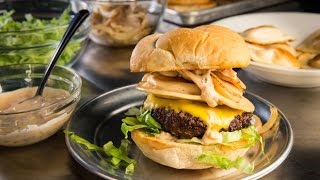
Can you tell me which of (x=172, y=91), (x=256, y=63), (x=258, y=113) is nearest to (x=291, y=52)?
(x=256, y=63)

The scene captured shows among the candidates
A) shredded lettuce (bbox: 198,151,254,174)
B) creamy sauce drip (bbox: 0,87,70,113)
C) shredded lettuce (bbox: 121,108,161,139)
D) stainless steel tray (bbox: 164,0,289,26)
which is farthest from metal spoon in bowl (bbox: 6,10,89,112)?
stainless steel tray (bbox: 164,0,289,26)

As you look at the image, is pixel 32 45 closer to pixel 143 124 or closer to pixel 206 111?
pixel 143 124

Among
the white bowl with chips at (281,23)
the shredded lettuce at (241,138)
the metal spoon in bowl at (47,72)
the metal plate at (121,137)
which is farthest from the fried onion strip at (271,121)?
the metal spoon in bowl at (47,72)

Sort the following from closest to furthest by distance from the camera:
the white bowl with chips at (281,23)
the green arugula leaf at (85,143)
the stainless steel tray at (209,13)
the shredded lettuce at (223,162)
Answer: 1. the shredded lettuce at (223,162)
2. the green arugula leaf at (85,143)
3. the white bowl with chips at (281,23)
4. the stainless steel tray at (209,13)

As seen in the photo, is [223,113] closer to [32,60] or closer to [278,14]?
[32,60]

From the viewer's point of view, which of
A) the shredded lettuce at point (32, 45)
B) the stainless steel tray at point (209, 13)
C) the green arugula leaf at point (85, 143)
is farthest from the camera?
the stainless steel tray at point (209, 13)

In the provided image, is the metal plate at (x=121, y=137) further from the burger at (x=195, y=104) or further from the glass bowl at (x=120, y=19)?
the glass bowl at (x=120, y=19)

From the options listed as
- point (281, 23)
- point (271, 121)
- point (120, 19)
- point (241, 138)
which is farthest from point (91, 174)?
point (281, 23)
